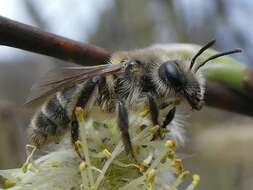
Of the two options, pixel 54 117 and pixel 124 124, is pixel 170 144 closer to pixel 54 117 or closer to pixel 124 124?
pixel 124 124

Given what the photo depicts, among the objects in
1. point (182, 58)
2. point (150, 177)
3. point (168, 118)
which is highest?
point (182, 58)

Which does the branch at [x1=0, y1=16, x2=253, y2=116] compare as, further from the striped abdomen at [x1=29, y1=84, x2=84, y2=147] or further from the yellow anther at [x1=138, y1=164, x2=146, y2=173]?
the yellow anther at [x1=138, y1=164, x2=146, y2=173]

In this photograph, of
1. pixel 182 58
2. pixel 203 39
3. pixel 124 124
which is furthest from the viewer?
pixel 203 39

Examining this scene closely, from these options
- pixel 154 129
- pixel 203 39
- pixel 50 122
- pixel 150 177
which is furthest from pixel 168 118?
pixel 203 39

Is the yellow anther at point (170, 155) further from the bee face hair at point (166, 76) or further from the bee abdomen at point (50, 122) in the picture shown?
the bee abdomen at point (50, 122)

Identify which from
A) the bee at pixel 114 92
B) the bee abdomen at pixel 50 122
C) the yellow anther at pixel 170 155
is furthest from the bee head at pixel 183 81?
the bee abdomen at pixel 50 122

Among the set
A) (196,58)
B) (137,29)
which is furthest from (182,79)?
(137,29)
